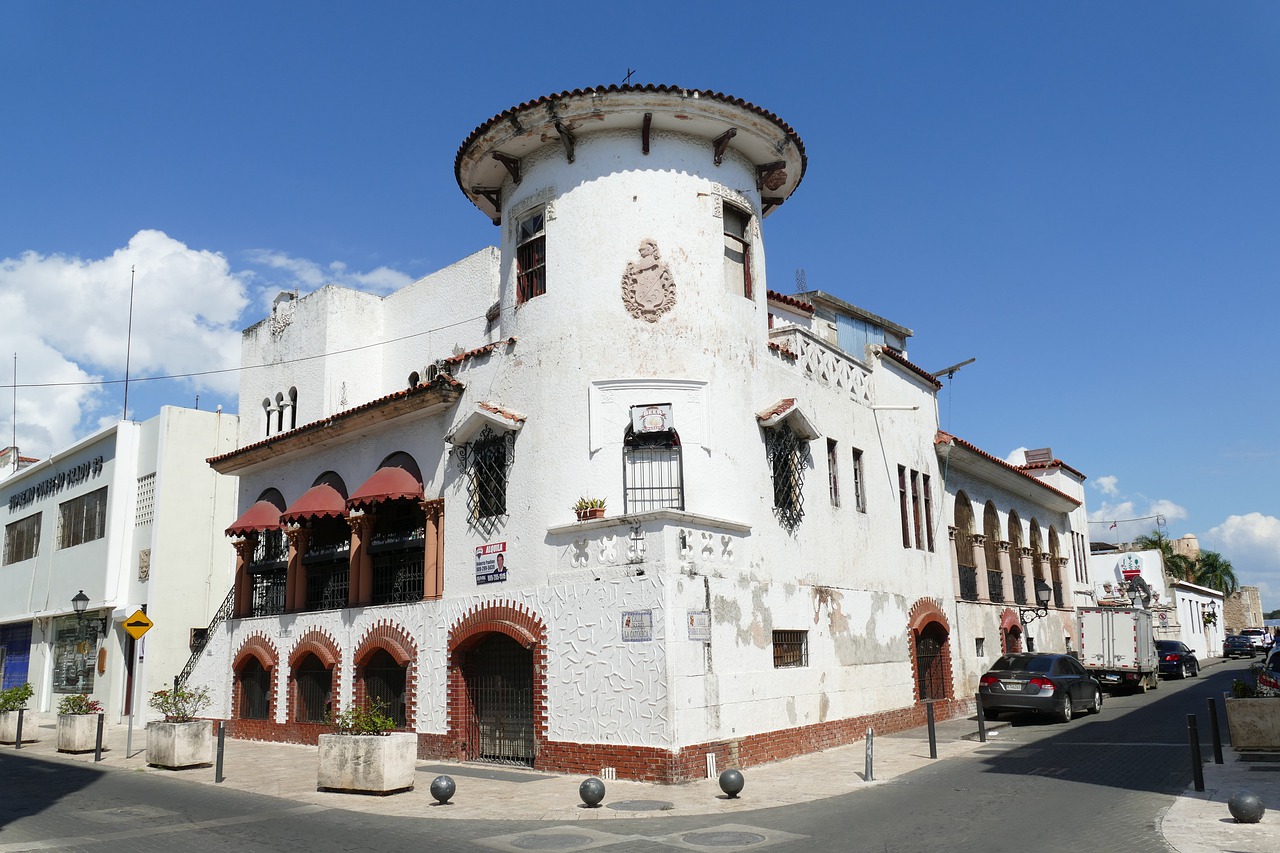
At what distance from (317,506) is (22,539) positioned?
21172mm

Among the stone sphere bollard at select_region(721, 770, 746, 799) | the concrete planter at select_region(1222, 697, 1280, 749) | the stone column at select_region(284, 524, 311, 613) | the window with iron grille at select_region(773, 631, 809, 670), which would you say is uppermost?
the stone column at select_region(284, 524, 311, 613)

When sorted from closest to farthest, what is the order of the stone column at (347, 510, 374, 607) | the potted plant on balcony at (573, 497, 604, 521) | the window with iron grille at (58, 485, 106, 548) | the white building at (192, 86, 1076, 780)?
1. the white building at (192, 86, 1076, 780)
2. the potted plant on balcony at (573, 497, 604, 521)
3. the stone column at (347, 510, 374, 607)
4. the window with iron grille at (58, 485, 106, 548)

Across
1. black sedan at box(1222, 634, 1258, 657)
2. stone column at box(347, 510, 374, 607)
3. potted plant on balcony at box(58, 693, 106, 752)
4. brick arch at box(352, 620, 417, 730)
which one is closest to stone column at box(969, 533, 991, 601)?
brick arch at box(352, 620, 417, 730)

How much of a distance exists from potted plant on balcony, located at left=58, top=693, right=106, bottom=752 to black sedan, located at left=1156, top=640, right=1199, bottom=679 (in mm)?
36127

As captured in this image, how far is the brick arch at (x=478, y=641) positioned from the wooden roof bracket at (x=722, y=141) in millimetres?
8774

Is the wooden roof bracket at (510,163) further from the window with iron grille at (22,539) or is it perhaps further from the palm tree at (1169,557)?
the palm tree at (1169,557)

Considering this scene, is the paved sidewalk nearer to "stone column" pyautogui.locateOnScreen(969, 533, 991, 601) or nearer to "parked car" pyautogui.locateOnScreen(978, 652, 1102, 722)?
"parked car" pyautogui.locateOnScreen(978, 652, 1102, 722)

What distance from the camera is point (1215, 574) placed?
263 ft

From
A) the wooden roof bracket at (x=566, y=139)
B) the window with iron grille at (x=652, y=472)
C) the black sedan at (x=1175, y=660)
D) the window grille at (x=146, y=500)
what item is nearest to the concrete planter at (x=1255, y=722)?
the window with iron grille at (x=652, y=472)

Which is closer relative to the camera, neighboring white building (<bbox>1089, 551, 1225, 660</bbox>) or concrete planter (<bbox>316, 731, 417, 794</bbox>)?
concrete planter (<bbox>316, 731, 417, 794</bbox>)

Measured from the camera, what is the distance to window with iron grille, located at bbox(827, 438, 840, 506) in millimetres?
19911

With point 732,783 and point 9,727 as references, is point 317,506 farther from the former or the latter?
point 732,783

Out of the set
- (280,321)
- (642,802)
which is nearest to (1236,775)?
(642,802)

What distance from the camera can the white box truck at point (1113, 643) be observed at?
→ 98.6 ft
